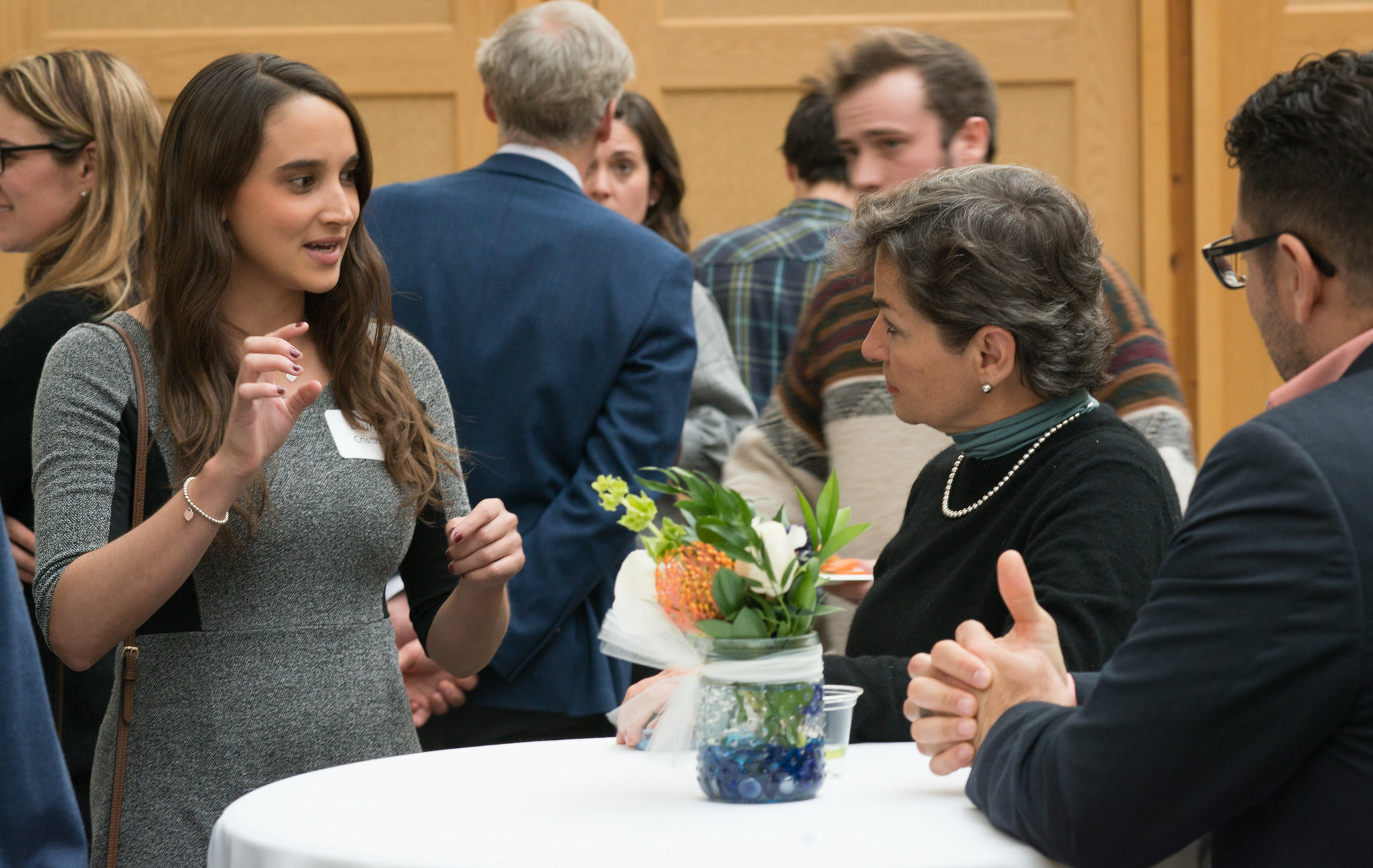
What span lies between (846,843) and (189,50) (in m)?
4.07

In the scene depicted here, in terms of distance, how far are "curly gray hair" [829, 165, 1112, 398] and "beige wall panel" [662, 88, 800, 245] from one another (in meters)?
2.67

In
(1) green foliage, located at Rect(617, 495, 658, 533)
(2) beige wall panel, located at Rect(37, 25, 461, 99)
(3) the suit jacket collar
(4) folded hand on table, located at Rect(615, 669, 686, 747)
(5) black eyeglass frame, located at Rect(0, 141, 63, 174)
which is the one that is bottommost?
(4) folded hand on table, located at Rect(615, 669, 686, 747)

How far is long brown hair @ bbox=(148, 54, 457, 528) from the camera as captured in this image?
179 centimetres

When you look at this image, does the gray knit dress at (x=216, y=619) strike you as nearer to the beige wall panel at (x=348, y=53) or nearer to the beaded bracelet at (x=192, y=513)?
the beaded bracelet at (x=192, y=513)

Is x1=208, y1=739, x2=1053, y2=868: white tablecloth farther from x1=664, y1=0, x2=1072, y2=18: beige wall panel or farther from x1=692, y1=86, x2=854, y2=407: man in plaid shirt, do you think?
x1=664, y1=0, x2=1072, y2=18: beige wall panel

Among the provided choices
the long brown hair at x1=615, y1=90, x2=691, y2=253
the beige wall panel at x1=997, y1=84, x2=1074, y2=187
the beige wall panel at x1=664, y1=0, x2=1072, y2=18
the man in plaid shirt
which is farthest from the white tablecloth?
the beige wall panel at x1=664, y1=0, x2=1072, y2=18

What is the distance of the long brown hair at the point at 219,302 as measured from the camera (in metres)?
1.79

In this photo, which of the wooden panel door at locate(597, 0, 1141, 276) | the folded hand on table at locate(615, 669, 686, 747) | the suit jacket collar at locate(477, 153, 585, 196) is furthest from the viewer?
the wooden panel door at locate(597, 0, 1141, 276)

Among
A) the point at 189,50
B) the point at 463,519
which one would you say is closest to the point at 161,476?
the point at 463,519

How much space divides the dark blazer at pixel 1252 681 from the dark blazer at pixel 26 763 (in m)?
0.79

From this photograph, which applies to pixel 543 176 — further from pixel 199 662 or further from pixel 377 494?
pixel 199 662

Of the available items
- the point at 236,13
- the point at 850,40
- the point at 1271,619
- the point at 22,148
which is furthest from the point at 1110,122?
the point at 1271,619

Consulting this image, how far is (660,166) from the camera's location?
4203mm

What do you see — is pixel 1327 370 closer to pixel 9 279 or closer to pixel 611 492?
pixel 611 492
